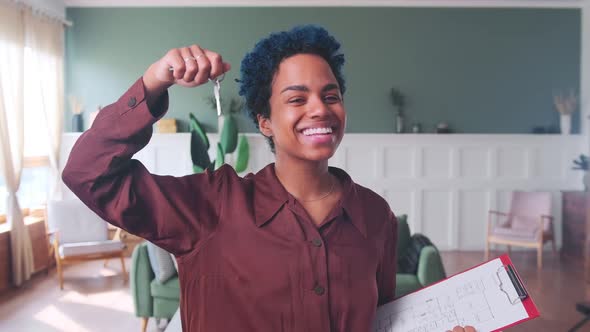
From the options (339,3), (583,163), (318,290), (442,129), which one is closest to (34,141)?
(339,3)

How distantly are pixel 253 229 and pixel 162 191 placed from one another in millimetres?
179

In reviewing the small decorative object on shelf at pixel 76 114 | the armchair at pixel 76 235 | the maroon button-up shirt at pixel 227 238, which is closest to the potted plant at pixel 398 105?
the armchair at pixel 76 235

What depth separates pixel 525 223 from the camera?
18.3 feet

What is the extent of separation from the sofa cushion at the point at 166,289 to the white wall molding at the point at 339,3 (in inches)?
164

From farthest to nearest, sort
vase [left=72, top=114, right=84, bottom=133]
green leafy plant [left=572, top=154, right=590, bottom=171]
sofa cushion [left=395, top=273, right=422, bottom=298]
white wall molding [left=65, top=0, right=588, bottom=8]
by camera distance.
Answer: white wall molding [left=65, top=0, right=588, bottom=8] → vase [left=72, top=114, right=84, bottom=133] → green leafy plant [left=572, top=154, right=590, bottom=171] → sofa cushion [left=395, top=273, right=422, bottom=298]

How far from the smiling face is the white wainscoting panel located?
508 cm

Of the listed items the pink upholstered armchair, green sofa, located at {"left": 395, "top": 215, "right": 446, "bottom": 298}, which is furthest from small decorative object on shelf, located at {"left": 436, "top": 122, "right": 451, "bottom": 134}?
green sofa, located at {"left": 395, "top": 215, "right": 446, "bottom": 298}

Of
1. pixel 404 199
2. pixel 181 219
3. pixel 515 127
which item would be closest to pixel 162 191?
pixel 181 219

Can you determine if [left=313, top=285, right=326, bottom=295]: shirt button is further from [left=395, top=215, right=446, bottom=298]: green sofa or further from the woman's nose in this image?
[left=395, top=215, right=446, bottom=298]: green sofa

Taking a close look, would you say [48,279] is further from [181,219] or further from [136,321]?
[181,219]

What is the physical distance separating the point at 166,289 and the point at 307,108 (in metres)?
2.67

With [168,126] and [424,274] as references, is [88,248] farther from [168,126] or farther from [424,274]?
[424,274]

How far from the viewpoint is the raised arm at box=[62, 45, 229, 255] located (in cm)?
72

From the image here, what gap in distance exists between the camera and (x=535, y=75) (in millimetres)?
6133
